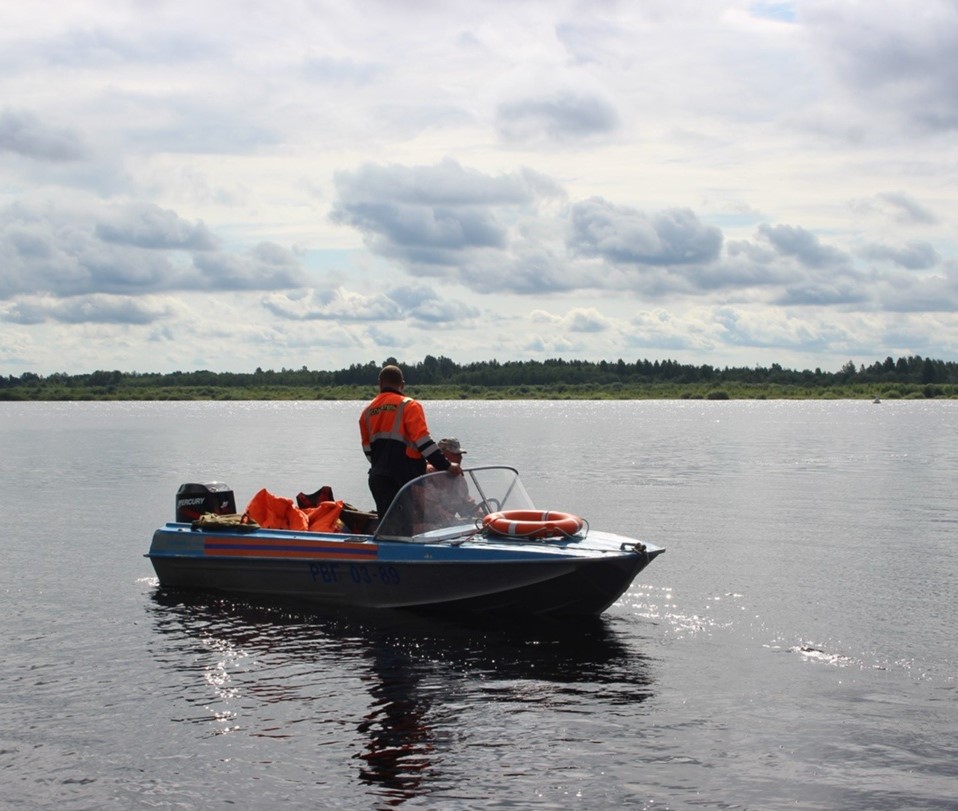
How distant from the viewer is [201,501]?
53.7 ft

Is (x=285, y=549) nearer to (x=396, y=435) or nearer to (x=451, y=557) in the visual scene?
(x=396, y=435)

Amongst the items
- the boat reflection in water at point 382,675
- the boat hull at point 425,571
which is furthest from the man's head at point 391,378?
the boat reflection in water at point 382,675

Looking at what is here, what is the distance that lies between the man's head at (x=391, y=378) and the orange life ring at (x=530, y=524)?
2015mm

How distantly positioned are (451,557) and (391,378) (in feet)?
7.86

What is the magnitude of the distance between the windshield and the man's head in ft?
4.34

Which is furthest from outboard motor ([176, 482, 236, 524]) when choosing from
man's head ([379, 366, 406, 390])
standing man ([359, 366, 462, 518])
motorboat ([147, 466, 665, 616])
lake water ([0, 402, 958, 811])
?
man's head ([379, 366, 406, 390])

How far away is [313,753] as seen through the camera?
8.84 meters

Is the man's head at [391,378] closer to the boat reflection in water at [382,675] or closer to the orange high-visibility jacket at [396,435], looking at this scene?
the orange high-visibility jacket at [396,435]

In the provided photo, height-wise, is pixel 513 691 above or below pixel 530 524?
below

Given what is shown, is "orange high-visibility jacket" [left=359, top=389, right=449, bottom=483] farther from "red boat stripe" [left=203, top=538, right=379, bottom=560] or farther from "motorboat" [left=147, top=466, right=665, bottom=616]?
"red boat stripe" [left=203, top=538, right=379, bottom=560]

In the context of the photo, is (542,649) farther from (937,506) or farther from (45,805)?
(937,506)

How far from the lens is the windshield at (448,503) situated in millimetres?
13148

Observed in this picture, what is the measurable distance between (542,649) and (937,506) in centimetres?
1810

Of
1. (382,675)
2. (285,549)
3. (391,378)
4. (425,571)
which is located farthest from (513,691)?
(285,549)
